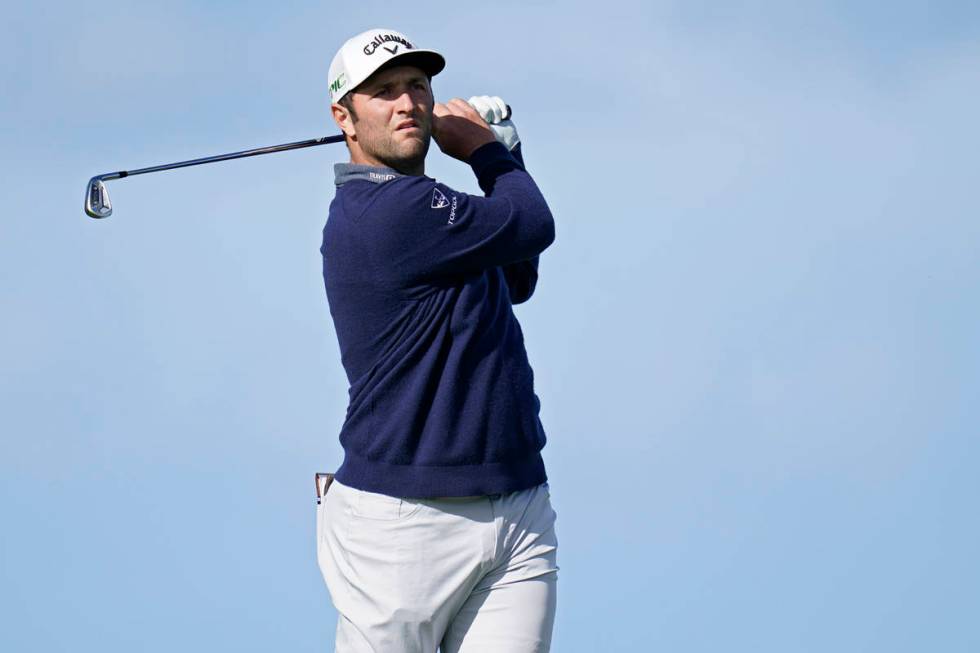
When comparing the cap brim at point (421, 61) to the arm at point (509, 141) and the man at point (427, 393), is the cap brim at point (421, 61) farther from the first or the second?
the arm at point (509, 141)

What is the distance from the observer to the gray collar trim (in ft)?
9.73

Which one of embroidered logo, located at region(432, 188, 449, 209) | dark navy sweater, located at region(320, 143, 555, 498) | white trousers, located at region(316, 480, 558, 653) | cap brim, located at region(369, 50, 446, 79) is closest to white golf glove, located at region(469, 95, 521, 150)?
cap brim, located at region(369, 50, 446, 79)

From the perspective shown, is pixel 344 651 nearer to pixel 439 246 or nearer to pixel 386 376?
pixel 386 376

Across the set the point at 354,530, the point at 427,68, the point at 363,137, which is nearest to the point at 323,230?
the point at 363,137

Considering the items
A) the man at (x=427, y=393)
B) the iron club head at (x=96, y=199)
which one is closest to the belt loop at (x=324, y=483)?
the man at (x=427, y=393)

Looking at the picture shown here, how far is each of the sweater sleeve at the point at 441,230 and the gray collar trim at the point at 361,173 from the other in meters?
0.07

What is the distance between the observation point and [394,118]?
9.93 feet

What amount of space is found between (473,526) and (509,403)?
10.6 inches

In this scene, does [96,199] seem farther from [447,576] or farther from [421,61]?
[447,576]

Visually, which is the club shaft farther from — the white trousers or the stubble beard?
the white trousers

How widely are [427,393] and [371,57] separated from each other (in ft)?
2.39

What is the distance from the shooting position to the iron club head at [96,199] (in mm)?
3881

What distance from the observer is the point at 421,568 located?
115 inches

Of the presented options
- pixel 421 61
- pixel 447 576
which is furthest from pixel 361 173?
pixel 447 576
